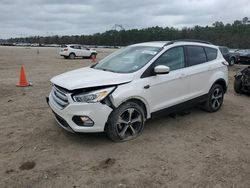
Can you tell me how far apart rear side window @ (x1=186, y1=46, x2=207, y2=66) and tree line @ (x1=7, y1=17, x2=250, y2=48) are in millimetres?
51952

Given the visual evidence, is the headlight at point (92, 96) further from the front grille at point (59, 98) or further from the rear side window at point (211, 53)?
the rear side window at point (211, 53)

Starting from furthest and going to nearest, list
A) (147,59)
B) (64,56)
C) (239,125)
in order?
1. (64,56)
2. (239,125)
3. (147,59)

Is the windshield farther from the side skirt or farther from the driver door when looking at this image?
the side skirt

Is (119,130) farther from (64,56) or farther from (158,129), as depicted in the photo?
(64,56)

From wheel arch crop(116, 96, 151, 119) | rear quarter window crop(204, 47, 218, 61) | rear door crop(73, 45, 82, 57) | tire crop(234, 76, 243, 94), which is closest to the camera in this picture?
wheel arch crop(116, 96, 151, 119)

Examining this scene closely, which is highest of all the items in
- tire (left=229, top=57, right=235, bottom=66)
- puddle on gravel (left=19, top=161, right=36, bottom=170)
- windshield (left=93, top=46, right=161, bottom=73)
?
windshield (left=93, top=46, right=161, bottom=73)

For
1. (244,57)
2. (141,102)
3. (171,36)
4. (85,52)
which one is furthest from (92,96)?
(171,36)

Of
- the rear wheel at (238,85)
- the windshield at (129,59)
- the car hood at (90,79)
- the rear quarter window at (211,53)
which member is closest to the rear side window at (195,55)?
the rear quarter window at (211,53)

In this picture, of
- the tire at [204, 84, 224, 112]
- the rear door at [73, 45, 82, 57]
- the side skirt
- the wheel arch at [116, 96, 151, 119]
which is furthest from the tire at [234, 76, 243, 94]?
the rear door at [73, 45, 82, 57]

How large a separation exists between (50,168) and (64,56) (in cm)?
2607

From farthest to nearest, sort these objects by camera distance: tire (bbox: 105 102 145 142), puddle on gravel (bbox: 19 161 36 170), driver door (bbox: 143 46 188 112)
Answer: driver door (bbox: 143 46 188 112) < tire (bbox: 105 102 145 142) < puddle on gravel (bbox: 19 161 36 170)

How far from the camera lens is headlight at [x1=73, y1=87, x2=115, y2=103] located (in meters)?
4.53

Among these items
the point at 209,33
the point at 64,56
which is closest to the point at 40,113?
the point at 64,56

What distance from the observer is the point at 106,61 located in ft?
20.1
